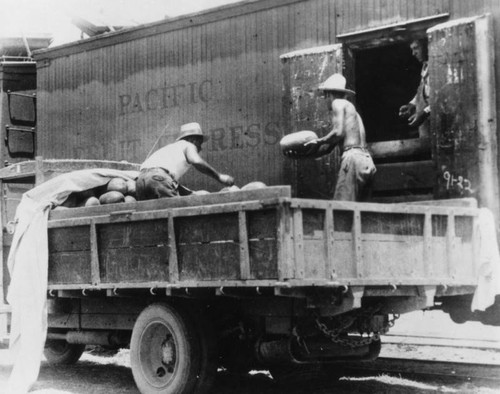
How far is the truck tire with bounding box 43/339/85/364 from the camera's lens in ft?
32.5

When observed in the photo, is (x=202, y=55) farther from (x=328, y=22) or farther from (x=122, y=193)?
(x=122, y=193)

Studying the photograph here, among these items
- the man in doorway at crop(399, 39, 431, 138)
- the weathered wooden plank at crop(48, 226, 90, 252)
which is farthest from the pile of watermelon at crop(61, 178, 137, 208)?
A: the man in doorway at crop(399, 39, 431, 138)

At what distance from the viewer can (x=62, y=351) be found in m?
10.0

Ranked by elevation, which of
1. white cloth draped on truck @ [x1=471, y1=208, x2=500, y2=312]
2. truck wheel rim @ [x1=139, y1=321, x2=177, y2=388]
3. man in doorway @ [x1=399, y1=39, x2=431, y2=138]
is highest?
man in doorway @ [x1=399, y1=39, x2=431, y2=138]

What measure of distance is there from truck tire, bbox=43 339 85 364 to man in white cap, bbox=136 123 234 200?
8.10 ft

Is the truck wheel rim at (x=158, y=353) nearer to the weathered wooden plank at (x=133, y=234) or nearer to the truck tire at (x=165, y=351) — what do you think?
the truck tire at (x=165, y=351)

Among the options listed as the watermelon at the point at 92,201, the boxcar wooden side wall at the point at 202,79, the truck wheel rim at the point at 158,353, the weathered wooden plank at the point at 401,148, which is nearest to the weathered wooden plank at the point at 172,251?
the truck wheel rim at the point at 158,353

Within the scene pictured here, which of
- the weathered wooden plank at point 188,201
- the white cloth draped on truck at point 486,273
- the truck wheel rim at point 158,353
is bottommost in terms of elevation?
the truck wheel rim at point 158,353

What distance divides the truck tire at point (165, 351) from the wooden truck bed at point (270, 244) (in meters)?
0.38

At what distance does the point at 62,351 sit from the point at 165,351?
322 centimetres

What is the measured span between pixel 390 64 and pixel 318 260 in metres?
7.77

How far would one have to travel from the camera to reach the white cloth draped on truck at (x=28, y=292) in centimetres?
786

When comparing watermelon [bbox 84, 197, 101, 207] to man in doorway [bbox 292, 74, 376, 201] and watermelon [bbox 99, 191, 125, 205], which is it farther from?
man in doorway [bbox 292, 74, 376, 201]

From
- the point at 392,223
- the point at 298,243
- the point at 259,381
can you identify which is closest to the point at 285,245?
the point at 298,243
